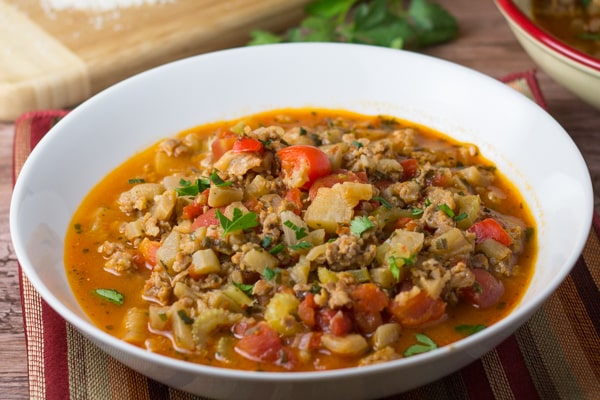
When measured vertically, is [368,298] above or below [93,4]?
above

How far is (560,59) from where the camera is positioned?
628cm

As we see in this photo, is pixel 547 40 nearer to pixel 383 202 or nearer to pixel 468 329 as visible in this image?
pixel 383 202

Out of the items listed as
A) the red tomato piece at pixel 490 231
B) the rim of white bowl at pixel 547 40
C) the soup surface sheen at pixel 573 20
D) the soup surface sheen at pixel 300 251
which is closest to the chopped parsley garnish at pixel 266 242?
the soup surface sheen at pixel 300 251

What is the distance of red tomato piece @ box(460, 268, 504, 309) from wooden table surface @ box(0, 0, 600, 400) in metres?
1.87

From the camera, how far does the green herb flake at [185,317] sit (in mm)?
4449

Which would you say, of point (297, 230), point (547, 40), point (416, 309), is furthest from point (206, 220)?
point (547, 40)

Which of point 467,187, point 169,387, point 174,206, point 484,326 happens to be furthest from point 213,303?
point 467,187

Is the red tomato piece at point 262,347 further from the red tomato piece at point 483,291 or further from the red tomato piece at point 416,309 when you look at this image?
the red tomato piece at point 483,291

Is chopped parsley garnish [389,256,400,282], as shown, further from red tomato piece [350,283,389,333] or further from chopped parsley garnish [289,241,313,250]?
chopped parsley garnish [289,241,313,250]

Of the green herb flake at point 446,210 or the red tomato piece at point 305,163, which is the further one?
the red tomato piece at point 305,163

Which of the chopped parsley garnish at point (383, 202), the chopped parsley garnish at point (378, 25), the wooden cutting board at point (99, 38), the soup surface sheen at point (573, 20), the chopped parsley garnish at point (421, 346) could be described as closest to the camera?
the chopped parsley garnish at point (421, 346)

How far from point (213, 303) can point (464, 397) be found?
150cm

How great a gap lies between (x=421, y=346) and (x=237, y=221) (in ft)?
4.30

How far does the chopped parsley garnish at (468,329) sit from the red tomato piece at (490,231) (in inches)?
26.9
